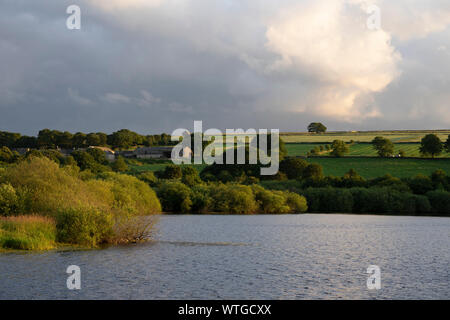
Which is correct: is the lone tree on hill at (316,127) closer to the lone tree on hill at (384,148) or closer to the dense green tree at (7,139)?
the lone tree on hill at (384,148)

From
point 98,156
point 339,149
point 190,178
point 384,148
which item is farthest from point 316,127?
point 190,178

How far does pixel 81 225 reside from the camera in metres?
35.2

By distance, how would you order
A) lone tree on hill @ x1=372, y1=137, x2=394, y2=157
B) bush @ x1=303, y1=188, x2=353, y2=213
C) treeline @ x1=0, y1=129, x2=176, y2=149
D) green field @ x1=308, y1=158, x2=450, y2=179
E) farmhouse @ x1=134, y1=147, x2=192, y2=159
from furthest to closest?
treeline @ x1=0, y1=129, x2=176, y2=149
farmhouse @ x1=134, y1=147, x2=192, y2=159
lone tree on hill @ x1=372, y1=137, x2=394, y2=157
green field @ x1=308, y1=158, x2=450, y2=179
bush @ x1=303, y1=188, x2=353, y2=213

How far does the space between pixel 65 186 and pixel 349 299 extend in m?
26.1

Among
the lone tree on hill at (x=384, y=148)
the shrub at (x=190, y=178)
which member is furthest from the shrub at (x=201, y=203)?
the lone tree on hill at (x=384, y=148)

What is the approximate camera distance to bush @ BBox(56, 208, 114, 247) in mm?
35219

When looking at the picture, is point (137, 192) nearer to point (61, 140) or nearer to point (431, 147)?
point (431, 147)

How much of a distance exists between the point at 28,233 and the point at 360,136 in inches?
5860

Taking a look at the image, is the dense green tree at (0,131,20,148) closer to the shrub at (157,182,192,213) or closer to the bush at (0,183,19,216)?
→ the shrub at (157,182,192,213)

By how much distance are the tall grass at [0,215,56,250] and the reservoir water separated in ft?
5.24

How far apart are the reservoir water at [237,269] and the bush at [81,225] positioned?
5.45 ft

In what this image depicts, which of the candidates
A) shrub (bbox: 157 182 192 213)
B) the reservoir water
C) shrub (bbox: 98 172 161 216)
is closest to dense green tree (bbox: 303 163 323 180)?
shrub (bbox: 157 182 192 213)

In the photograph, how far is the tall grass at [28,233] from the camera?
3300 centimetres
